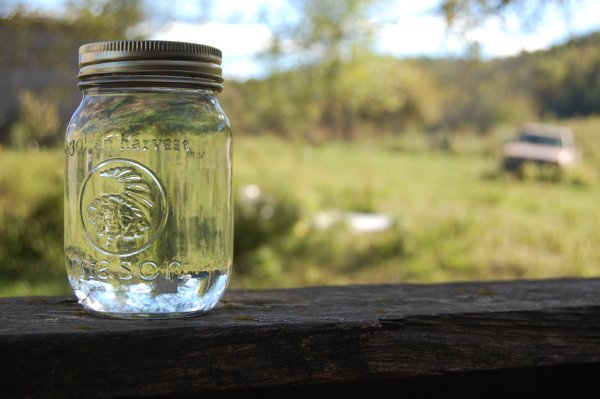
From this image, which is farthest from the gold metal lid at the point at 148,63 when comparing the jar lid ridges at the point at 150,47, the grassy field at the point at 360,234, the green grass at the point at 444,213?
the green grass at the point at 444,213

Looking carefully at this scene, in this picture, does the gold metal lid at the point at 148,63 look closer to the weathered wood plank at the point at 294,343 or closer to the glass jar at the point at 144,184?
the glass jar at the point at 144,184

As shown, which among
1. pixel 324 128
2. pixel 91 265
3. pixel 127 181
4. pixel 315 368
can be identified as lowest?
pixel 315 368

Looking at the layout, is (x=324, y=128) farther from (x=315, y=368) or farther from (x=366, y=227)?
(x=315, y=368)

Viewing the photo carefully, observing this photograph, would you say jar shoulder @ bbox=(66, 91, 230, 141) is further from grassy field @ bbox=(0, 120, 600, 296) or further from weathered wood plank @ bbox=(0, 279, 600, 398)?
grassy field @ bbox=(0, 120, 600, 296)

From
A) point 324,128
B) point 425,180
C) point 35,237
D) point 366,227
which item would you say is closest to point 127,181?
point 35,237

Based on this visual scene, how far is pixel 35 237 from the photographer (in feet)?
19.9

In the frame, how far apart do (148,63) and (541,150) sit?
1209cm

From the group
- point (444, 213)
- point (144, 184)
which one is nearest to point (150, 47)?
point (144, 184)

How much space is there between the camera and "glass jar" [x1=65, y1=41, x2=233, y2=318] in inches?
38.3

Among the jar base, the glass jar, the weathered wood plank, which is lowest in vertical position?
the weathered wood plank

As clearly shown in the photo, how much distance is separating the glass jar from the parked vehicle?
1092 cm

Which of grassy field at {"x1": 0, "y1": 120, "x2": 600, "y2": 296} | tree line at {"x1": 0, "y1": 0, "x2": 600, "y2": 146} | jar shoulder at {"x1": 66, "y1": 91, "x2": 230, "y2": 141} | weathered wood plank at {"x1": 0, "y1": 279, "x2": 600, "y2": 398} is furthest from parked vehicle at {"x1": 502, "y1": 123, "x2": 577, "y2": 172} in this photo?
jar shoulder at {"x1": 66, "y1": 91, "x2": 230, "y2": 141}

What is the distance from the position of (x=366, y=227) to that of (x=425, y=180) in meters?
3.87

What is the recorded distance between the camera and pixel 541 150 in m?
12.3
